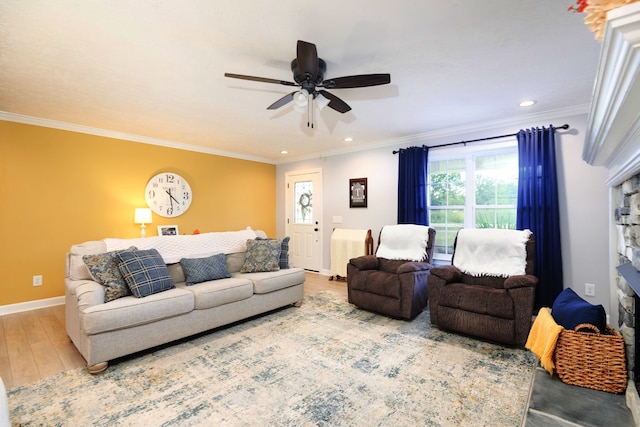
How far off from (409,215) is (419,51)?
2.64 meters

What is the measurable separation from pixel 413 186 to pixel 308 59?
294 cm

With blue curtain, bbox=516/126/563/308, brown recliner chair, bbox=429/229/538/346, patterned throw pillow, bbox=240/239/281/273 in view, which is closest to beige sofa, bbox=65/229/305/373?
patterned throw pillow, bbox=240/239/281/273

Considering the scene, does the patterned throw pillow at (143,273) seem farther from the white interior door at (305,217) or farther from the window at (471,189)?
the window at (471,189)

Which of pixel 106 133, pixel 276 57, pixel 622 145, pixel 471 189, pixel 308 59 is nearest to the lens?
pixel 622 145

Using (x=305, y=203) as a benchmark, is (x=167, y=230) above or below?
below

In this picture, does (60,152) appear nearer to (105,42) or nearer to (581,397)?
(105,42)

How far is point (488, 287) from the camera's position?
2.95 metres

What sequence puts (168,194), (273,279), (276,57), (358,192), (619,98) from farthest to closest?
1. (358,192)
2. (168,194)
3. (273,279)
4. (276,57)
5. (619,98)

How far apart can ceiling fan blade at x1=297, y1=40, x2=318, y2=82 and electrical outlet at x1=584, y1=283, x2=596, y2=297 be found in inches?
144

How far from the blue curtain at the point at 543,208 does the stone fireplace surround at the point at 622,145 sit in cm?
91

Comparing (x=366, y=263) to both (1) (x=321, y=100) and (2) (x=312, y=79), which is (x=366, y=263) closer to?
(1) (x=321, y=100)

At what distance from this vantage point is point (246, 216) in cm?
606

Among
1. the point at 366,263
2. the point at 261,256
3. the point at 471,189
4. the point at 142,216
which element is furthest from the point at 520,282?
the point at 142,216

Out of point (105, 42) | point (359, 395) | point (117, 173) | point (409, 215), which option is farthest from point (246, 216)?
point (359, 395)
